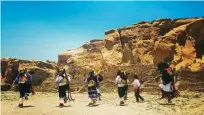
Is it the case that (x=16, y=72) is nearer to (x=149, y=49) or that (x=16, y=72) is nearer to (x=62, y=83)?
(x=149, y=49)

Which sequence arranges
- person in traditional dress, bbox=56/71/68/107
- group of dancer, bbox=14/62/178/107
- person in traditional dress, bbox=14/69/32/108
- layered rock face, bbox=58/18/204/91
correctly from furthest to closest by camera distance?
layered rock face, bbox=58/18/204/91, person in traditional dress, bbox=14/69/32/108, person in traditional dress, bbox=56/71/68/107, group of dancer, bbox=14/62/178/107

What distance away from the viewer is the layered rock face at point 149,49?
37562 mm

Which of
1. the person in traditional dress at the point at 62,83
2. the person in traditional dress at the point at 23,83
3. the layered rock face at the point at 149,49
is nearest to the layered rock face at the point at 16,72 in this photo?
the layered rock face at the point at 149,49

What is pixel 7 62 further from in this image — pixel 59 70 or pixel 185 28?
pixel 59 70

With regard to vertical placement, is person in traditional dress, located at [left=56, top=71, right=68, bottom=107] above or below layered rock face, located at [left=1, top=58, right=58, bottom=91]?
below

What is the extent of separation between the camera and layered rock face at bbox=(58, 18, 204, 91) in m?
37.6

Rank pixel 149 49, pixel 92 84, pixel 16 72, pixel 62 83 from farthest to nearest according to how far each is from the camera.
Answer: pixel 16 72
pixel 149 49
pixel 92 84
pixel 62 83

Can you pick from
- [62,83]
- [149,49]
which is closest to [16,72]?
[149,49]

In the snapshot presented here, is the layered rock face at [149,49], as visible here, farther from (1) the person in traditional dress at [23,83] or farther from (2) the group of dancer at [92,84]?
(1) the person in traditional dress at [23,83]

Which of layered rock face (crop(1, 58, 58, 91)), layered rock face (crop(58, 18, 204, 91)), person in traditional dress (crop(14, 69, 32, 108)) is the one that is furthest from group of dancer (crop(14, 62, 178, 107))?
layered rock face (crop(1, 58, 58, 91))

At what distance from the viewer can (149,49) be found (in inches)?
1965

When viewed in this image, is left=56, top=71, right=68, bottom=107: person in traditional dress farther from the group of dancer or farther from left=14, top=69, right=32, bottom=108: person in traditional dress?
left=14, top=69, right=32, bottom=108: person in traditional dress

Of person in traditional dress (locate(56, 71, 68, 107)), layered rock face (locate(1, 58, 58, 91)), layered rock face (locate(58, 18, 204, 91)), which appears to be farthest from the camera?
layered rock face (locate(1, 58, 58, 91))

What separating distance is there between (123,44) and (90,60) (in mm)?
16693
